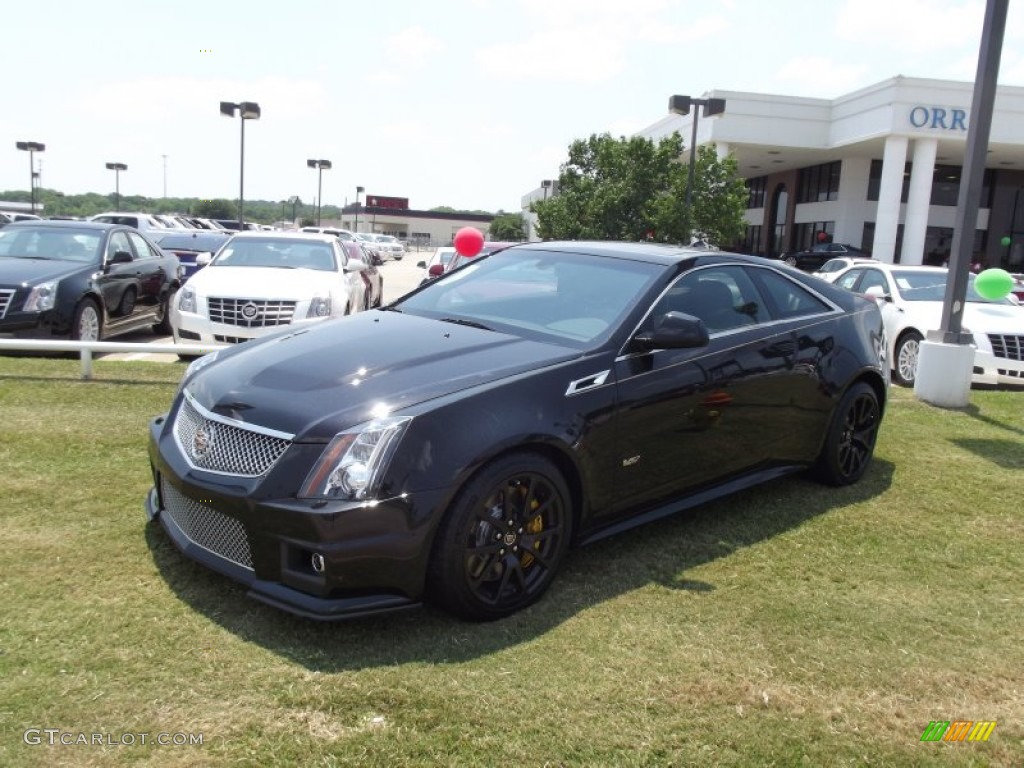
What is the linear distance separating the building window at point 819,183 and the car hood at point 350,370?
133 feet

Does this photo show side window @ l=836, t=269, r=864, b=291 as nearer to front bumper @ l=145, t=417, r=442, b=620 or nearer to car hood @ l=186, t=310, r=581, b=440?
car hood @ l=186, t=310, r=581, b=440

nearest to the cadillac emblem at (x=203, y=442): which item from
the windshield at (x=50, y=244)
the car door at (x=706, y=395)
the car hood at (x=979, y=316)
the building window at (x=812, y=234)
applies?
the car door at (x=706, y=395)

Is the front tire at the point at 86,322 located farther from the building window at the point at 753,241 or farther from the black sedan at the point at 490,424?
the building window at the point at 753,241

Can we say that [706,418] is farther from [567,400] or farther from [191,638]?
[191,638]

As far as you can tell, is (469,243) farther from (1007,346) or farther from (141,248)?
(1007,346)

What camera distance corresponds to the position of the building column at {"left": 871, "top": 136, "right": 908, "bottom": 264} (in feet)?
105

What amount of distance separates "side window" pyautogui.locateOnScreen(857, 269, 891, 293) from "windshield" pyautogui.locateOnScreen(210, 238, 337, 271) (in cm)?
708

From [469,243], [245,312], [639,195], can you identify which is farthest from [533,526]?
[639,195]

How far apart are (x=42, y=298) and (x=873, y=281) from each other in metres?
10.1

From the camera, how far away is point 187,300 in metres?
9.09

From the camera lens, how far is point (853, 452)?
A: 561 cm

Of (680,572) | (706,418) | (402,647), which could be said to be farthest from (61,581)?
(706,418)

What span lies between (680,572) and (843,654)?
0.89 meters

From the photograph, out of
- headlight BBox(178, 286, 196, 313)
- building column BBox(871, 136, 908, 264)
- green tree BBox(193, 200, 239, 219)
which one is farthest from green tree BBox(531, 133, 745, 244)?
green tree BBox(193, 200, 239, 219)
